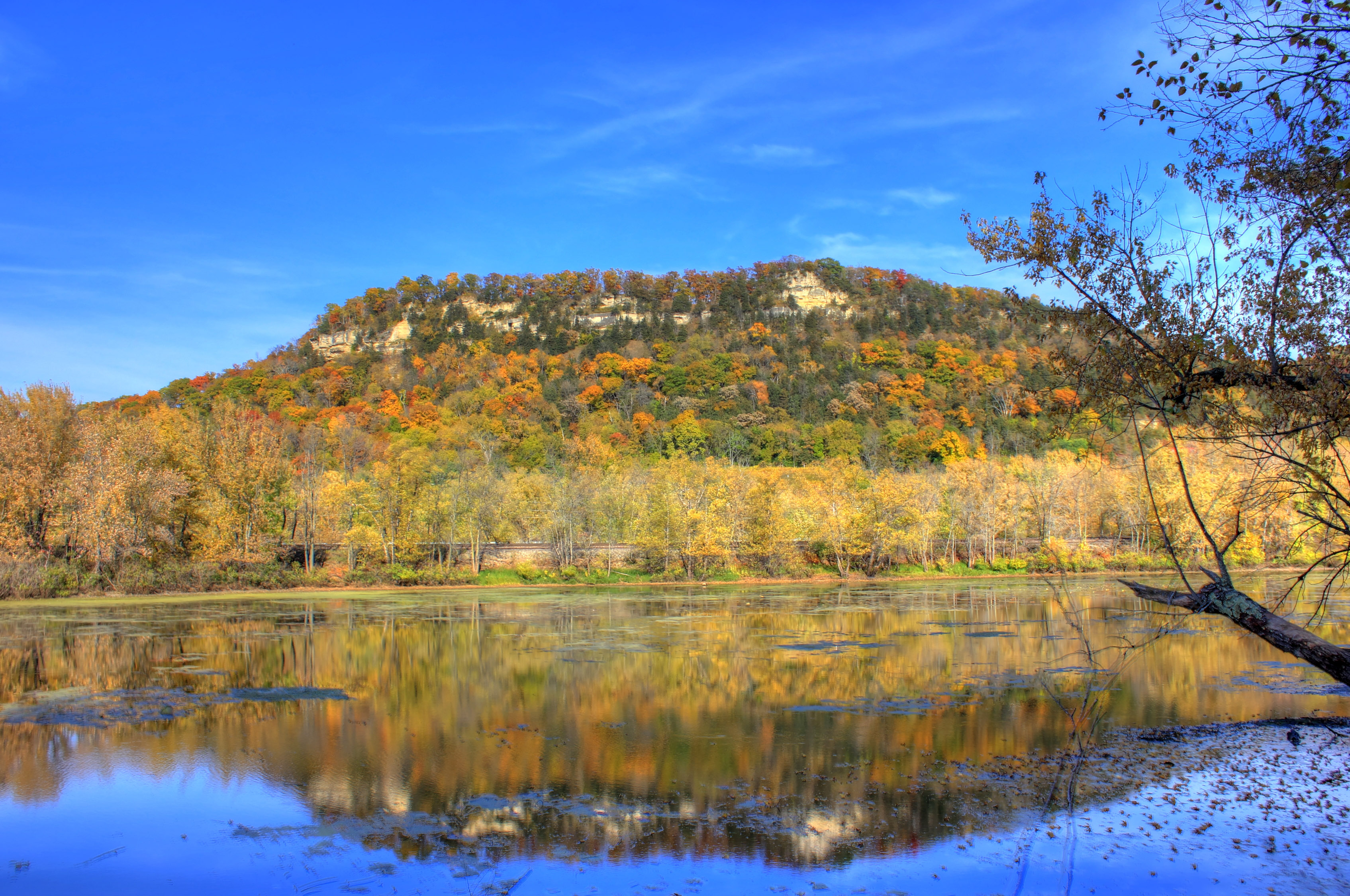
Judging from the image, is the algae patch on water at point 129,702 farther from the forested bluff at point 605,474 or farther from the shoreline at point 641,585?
the shoreline at point 641,585

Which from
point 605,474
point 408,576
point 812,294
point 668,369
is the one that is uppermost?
point 812,294

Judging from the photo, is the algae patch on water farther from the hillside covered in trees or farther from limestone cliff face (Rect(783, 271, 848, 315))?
limestone cliff face (Rect(783, 271, 848, 315))

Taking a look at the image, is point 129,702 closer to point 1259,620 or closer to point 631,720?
point 631,720

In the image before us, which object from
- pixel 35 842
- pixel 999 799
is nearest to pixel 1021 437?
pixel 999 799

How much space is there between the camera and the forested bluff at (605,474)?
37562 millimetres

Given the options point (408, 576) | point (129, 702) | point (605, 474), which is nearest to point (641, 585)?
point (408, 576)

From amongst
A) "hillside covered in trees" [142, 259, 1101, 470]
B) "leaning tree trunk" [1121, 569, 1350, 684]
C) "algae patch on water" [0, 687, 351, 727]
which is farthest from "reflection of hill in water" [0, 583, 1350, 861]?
"hillside covered in trees" [142, 259, 1101, 470]

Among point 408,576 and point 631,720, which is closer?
point 631,720

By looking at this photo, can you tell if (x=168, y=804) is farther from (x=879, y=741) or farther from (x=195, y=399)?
(x=195, y=399)

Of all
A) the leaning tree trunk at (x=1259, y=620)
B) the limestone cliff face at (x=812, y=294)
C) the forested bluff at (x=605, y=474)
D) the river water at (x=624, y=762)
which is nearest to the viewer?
the leaning tree trunk at (x=1259, y=620)

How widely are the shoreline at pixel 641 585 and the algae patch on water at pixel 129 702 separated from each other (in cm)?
2408

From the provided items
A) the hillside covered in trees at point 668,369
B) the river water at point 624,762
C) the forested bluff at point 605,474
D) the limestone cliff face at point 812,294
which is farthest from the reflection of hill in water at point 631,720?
the limestone cliff face at point 812,294

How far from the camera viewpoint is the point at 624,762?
1105 cm

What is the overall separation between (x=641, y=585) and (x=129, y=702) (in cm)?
3316
